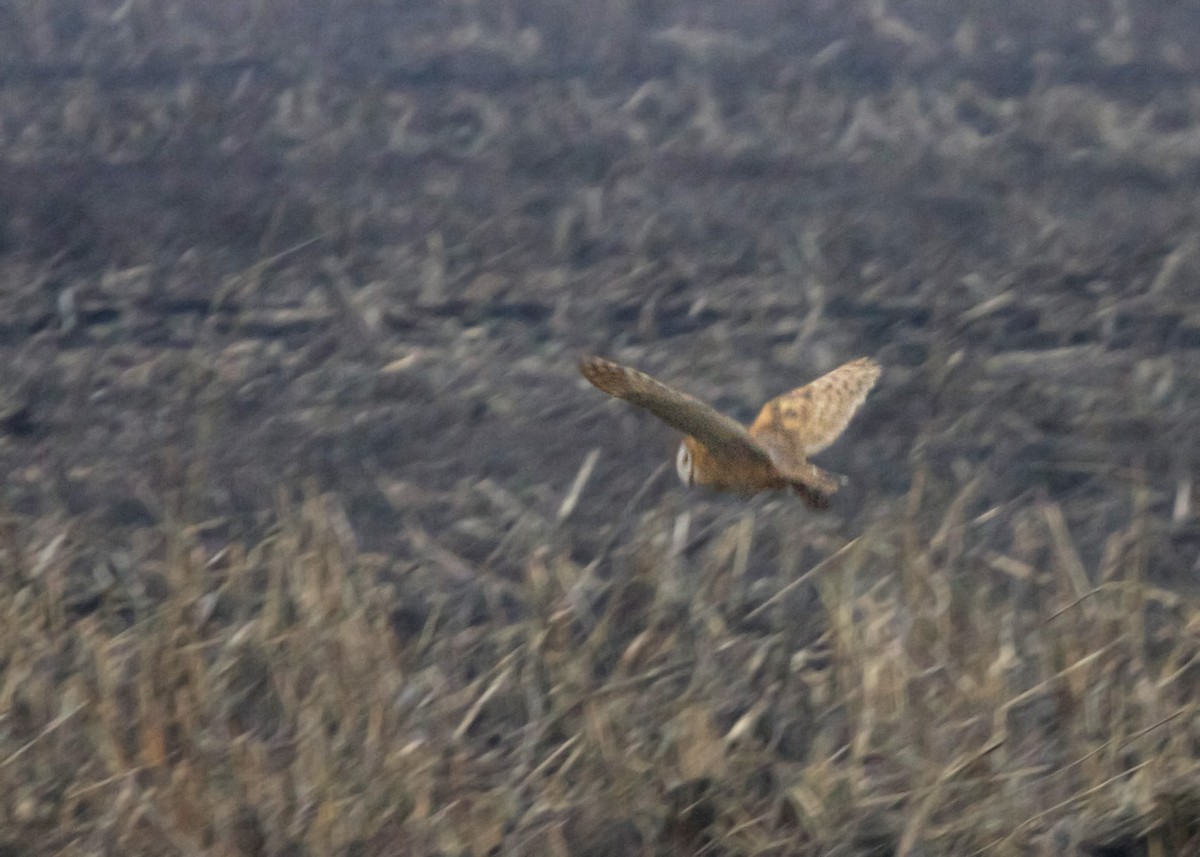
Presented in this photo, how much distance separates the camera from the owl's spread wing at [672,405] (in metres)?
2.48

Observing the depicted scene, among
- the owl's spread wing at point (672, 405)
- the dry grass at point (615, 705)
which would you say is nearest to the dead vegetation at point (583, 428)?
the dry grass at point (615, 705)

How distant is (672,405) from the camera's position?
103 inches

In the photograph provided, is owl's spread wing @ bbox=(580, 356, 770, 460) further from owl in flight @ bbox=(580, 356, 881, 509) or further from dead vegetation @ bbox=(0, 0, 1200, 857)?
dead vegetation @ bbox=(0, 0, 1200, 857)

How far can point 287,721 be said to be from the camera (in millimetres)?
3301

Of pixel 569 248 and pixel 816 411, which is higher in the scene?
pixel 816 411

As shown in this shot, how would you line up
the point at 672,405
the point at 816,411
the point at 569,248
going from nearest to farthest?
the point at 672,405 → the point at 816,411 → the point at 569,248

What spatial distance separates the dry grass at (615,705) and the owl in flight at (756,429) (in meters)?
0.30

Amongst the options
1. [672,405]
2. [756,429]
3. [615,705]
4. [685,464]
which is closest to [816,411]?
[756,429]

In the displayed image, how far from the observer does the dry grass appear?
10.0ft

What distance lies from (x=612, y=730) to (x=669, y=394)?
2.87ft

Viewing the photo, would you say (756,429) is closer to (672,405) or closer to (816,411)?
(816,411)

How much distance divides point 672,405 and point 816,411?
85cm

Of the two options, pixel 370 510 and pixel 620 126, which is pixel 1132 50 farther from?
pixel 370 510

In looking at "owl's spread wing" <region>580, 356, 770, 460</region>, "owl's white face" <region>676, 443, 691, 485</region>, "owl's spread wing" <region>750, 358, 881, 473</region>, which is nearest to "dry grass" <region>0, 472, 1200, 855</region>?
"owl's spread wing" <region>750, 358, 881, 473</region>
